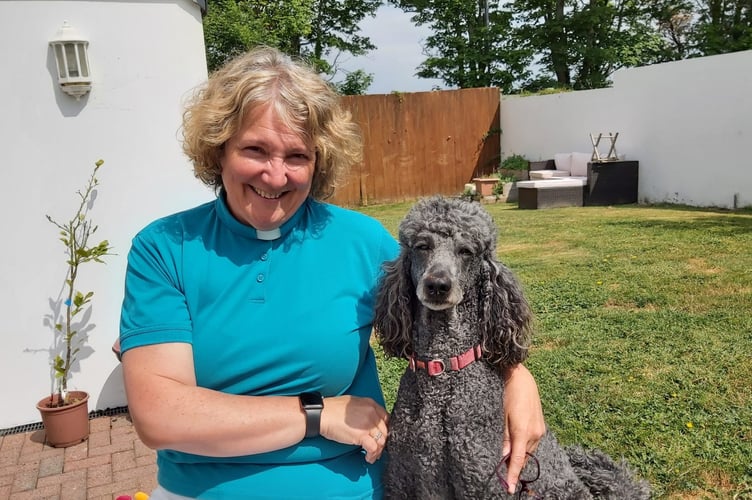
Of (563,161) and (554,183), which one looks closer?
(554,183)

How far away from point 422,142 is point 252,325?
1189cm

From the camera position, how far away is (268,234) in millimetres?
1561

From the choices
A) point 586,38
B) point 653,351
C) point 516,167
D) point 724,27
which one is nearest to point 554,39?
point 586,38

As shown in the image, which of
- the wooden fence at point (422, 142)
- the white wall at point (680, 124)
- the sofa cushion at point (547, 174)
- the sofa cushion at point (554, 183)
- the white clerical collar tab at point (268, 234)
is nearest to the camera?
the white clerical collar tab at point (268, 234)

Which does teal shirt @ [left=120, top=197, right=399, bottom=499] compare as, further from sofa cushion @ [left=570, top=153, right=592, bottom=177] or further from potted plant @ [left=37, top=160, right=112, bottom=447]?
sofa cushion @ [left=570, top=153, right=592, bottom=177]

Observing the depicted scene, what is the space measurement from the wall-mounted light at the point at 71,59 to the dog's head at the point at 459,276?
2.62 m

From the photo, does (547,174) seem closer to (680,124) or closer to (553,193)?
(553,193)

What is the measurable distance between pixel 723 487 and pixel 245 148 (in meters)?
2.30

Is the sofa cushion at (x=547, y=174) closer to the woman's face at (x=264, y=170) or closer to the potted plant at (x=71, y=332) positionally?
the potted plant at (x=71, y=332)

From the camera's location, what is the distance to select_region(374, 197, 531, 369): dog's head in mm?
1471

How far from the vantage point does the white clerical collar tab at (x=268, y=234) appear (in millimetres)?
1555

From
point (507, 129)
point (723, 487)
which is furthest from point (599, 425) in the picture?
point (507, 129)

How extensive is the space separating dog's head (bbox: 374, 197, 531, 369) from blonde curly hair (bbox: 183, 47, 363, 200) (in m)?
0.33

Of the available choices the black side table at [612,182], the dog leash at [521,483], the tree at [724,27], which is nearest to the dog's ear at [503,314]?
the dog leash at [521,483]
